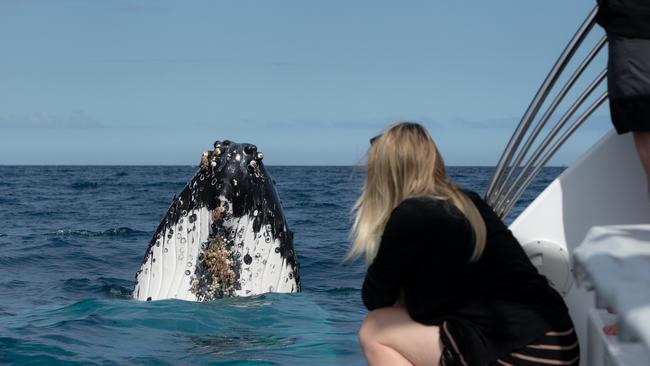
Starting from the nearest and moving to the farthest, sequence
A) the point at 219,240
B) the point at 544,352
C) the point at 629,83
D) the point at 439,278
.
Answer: the point at 544,352 → the point at 439,278 → the point at 629,83 → the point at 219,240

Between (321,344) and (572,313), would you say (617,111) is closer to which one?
(572,313)

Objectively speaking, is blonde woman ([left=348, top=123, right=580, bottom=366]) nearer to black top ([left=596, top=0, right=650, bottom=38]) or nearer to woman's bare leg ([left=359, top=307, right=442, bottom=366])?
woman's bare leg ([left=359, top=307, right=442, bottom=366])

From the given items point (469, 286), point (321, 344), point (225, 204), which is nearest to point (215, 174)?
point (225, 204)

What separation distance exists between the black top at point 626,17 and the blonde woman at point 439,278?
1.04 m

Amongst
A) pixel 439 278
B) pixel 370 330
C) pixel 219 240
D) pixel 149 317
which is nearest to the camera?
pixel 439 278

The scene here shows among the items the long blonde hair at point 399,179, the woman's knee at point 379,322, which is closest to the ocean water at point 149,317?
the long blonde hair at point 399,179

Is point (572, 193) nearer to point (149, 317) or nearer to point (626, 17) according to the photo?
point (626, 17)

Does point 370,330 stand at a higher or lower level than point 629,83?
lower

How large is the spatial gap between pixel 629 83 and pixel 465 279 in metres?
1.19

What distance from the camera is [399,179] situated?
363 centimetres

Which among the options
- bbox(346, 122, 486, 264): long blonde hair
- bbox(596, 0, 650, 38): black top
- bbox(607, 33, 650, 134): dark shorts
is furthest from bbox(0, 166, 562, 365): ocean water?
bbox(596, 0, 650, 38): black top

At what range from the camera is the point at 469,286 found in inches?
140

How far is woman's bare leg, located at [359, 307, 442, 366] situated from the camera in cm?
360

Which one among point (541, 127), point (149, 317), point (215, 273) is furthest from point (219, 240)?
point (541, 127)
